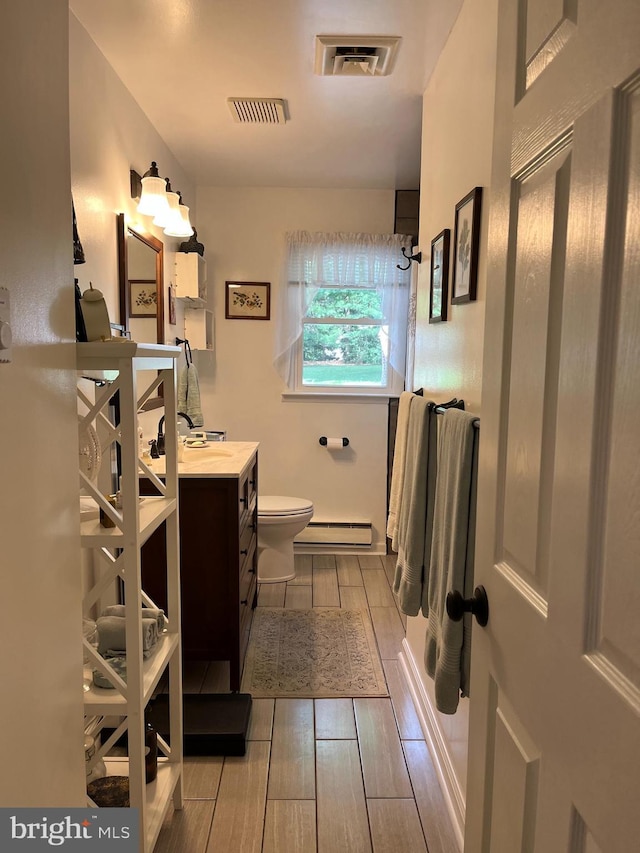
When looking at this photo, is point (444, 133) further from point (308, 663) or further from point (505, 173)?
point (308, 663)

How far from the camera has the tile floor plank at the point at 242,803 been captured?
1726mm

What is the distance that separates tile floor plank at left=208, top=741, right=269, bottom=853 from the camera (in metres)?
1.73

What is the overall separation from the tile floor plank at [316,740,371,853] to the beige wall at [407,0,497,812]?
0.32 meters

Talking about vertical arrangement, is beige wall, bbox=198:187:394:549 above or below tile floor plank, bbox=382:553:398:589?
above

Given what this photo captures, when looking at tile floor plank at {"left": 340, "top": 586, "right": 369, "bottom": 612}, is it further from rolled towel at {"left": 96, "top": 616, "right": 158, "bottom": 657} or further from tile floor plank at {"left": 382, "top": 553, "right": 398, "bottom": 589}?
rolled towel at {"left": 96, "top": 616, "right": 158, "bottom": 657}

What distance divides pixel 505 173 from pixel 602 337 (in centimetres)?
48

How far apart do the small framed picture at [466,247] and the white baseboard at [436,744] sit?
144 cm

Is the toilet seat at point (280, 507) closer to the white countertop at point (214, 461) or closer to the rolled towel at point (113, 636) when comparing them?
the white countertop at point (214, 461)

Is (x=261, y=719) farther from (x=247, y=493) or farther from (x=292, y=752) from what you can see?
(x=247, y=493)

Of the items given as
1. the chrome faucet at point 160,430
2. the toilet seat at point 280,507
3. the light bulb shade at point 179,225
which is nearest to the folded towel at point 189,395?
the chrome faucet at point 160,430

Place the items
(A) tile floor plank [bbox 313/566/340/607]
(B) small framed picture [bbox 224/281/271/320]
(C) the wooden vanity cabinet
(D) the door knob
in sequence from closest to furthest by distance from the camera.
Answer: (D) the door knob → (C) the wooden vanity cabinet → (A) tile floor plank [bbox 313/566/340/607] → (B) small framed picture [bbox 224/281/271/320]

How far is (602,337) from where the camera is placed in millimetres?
666

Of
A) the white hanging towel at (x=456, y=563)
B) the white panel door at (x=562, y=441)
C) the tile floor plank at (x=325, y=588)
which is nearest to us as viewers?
the white panel door at (x=562, y=441)

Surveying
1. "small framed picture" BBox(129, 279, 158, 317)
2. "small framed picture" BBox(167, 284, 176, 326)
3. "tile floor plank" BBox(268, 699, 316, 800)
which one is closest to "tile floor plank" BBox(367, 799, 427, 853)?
"tile floor plank" BBox(268, 699, 316, 800)
